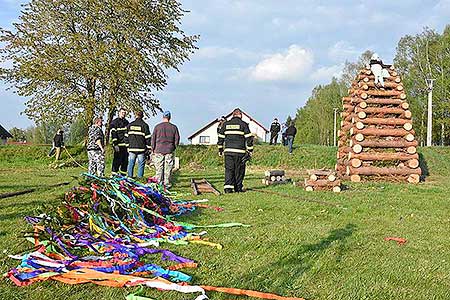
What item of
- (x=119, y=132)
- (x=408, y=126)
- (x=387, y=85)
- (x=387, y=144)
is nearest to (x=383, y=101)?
(x=387, y=85)

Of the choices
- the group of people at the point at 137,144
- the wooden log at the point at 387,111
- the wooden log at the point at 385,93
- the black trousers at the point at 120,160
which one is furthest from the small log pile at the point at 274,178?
the wooden log at the point at 385,93

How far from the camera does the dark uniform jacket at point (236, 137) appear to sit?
1110 cm

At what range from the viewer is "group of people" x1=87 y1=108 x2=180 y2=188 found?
11.6m

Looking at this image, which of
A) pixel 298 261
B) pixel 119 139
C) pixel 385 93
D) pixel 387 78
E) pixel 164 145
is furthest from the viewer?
pixel 387 78

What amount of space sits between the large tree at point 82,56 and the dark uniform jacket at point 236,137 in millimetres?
17160

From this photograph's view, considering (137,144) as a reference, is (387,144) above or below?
above

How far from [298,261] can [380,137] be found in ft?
44.1

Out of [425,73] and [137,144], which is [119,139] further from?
[425,73]

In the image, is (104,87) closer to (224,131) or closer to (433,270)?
(224,131)

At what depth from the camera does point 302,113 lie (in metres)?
81.1

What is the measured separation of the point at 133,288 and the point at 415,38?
5345 centimetres

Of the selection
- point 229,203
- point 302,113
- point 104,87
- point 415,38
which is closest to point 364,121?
point 229,203

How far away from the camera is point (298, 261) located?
4.62 m

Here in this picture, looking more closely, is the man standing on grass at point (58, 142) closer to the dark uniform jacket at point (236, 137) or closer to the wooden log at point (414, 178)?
the dark uniform jacket at point (236, 137)
